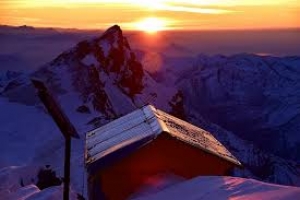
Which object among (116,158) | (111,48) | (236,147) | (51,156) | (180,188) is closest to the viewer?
(180,188)

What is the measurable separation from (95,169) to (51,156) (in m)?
40.5

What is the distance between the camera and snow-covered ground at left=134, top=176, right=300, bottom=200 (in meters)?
9.81

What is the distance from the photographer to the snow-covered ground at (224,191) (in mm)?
9812

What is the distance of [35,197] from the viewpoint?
15195 mm

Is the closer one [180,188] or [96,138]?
[180,188]

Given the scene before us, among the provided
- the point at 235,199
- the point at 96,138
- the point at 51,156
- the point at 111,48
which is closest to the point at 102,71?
the point at 111,48

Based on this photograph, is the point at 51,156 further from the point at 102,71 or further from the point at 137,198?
the point at 102,71

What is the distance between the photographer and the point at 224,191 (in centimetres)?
1057

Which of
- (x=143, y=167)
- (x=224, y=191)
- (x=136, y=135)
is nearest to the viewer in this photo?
(x=224, y=191)

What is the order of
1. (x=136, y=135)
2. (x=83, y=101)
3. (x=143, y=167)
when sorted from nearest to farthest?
(x=143, y=167), (x=136, y=135), (x=83, y=101)

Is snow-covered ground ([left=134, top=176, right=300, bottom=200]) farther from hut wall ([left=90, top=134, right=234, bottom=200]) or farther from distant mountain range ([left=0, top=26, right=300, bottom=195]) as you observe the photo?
distant mountain range ([left=0, top=26, right=300, bottom=195])

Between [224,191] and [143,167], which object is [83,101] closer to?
[143,167]

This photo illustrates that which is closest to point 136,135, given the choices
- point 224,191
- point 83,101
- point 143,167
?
point 143,167

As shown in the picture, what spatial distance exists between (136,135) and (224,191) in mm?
4347
